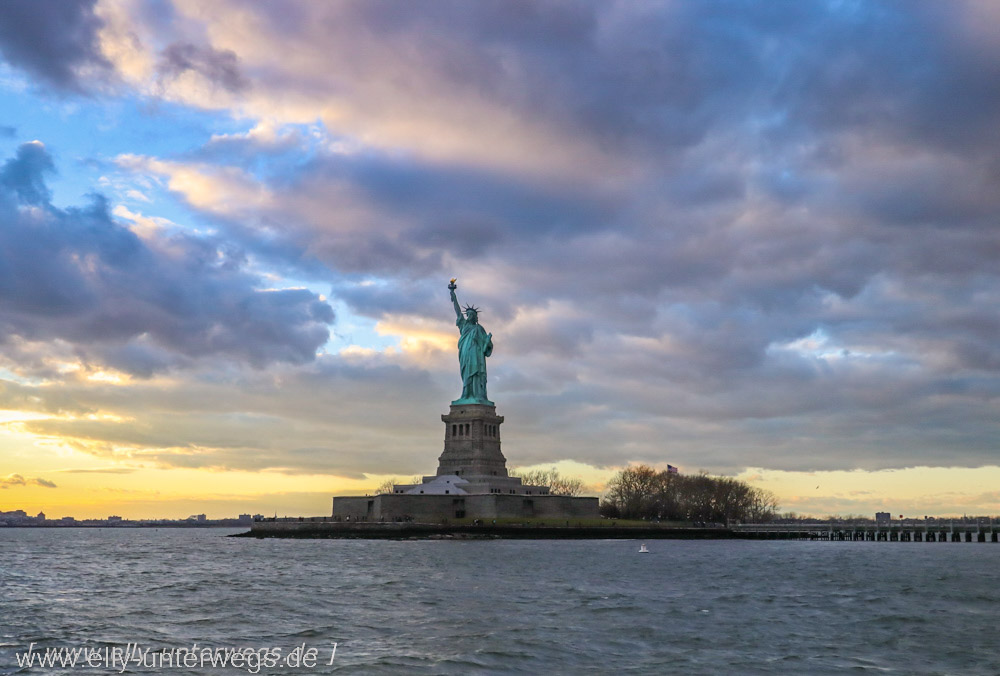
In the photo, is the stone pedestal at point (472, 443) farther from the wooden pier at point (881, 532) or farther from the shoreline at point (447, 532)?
the wooden pier at point (881, 532)

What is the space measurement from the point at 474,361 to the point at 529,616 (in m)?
97.3

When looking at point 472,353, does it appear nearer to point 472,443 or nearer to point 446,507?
point 472,443

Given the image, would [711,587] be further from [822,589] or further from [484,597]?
[484,597]

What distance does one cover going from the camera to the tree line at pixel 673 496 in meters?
155

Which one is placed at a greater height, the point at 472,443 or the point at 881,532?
the point at 472,443

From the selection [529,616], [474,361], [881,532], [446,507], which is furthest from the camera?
[881,532]

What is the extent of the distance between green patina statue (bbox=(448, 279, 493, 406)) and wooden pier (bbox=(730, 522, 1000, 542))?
42.4m

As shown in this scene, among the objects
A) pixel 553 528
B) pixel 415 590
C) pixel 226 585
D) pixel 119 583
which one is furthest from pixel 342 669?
pixel 553 528

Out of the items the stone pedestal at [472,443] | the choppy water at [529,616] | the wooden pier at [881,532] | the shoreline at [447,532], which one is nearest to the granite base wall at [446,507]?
the shoreline at [447,532]

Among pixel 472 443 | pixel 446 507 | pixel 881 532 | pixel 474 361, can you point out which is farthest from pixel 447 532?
pixel 881 532

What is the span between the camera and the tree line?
155 metres

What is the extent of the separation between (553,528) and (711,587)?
6323 centimetres

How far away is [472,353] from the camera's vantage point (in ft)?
434


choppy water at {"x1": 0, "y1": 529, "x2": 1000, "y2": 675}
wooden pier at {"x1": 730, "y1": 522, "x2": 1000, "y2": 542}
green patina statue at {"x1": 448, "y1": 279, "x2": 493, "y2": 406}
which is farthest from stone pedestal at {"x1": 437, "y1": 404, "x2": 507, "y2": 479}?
choppy water at {"x1": 0, "y1": 529, "x2": 1000, "y2": 675}
